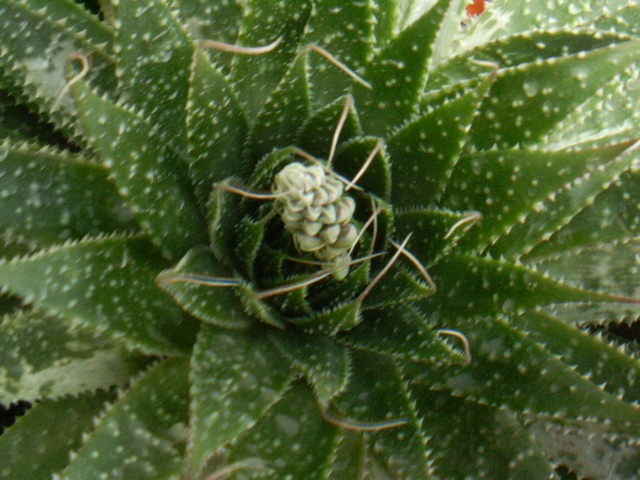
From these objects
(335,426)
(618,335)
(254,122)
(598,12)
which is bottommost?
(618,335)

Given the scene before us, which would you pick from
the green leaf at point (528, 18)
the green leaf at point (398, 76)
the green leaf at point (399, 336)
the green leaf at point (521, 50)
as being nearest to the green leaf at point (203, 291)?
the green leaf at point (399, 336)

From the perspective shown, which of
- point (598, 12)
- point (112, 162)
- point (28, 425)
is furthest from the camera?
point (598, 12)

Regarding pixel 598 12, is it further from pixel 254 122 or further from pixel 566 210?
pixel 254 122

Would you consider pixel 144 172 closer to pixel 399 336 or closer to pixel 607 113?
pixel 399 336

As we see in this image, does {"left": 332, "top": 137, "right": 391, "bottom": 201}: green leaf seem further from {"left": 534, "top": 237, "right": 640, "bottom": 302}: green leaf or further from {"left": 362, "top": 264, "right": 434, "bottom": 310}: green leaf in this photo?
{"left": 534, "top": 237, "right": 640, "bottom": 302}: green leaf

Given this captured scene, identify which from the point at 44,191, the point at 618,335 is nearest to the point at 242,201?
the point at 44,191

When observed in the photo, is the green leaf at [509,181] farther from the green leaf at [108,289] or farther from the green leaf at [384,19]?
the green leaf at [108,289]
